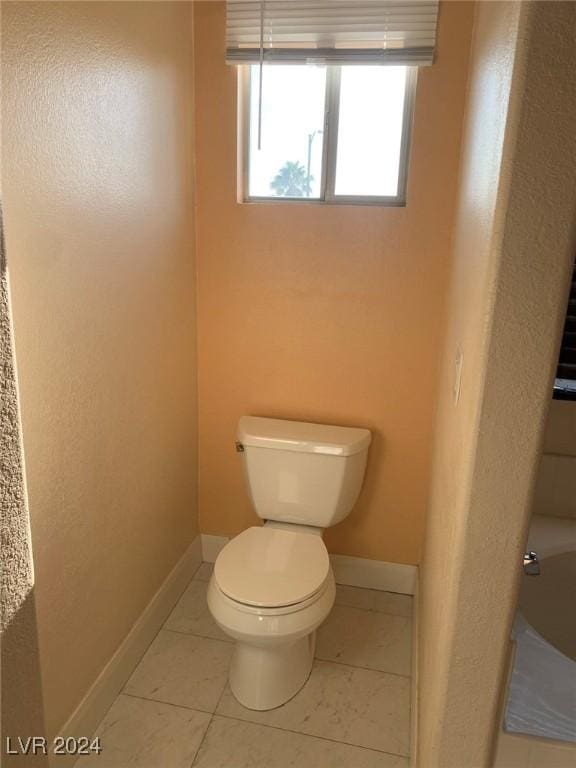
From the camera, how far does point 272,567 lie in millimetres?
1875

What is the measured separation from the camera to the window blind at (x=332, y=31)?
191 centimetres

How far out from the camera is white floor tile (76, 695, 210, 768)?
1692mm

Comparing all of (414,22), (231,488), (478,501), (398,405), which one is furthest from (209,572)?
(414,22)

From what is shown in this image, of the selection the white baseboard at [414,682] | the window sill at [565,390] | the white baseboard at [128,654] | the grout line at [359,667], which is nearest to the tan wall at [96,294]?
the white baseboard at [128,654]

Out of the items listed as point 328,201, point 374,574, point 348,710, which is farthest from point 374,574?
point 328,201

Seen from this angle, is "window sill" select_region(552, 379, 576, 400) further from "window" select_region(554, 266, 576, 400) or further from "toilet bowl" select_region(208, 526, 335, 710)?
"toilet bowl" select_region(208, 526, 335, 710)

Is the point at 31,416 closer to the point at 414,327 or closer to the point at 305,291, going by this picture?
the point at 305,291

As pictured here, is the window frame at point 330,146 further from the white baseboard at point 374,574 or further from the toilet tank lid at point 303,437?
the white baseboard at point 374,574

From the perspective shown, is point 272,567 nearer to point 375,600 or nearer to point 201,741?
point 201,741

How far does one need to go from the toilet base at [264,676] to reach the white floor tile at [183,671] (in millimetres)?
95

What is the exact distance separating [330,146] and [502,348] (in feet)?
4.90

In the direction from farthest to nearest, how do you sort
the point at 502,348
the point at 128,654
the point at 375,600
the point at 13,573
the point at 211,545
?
the point at 211,545 < the point at 375,600 < the point at 128,654 < the point at 502,348 < the point at 13,573

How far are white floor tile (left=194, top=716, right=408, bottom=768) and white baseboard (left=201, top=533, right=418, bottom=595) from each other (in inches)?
31.0

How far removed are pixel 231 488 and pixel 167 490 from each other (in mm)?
371
